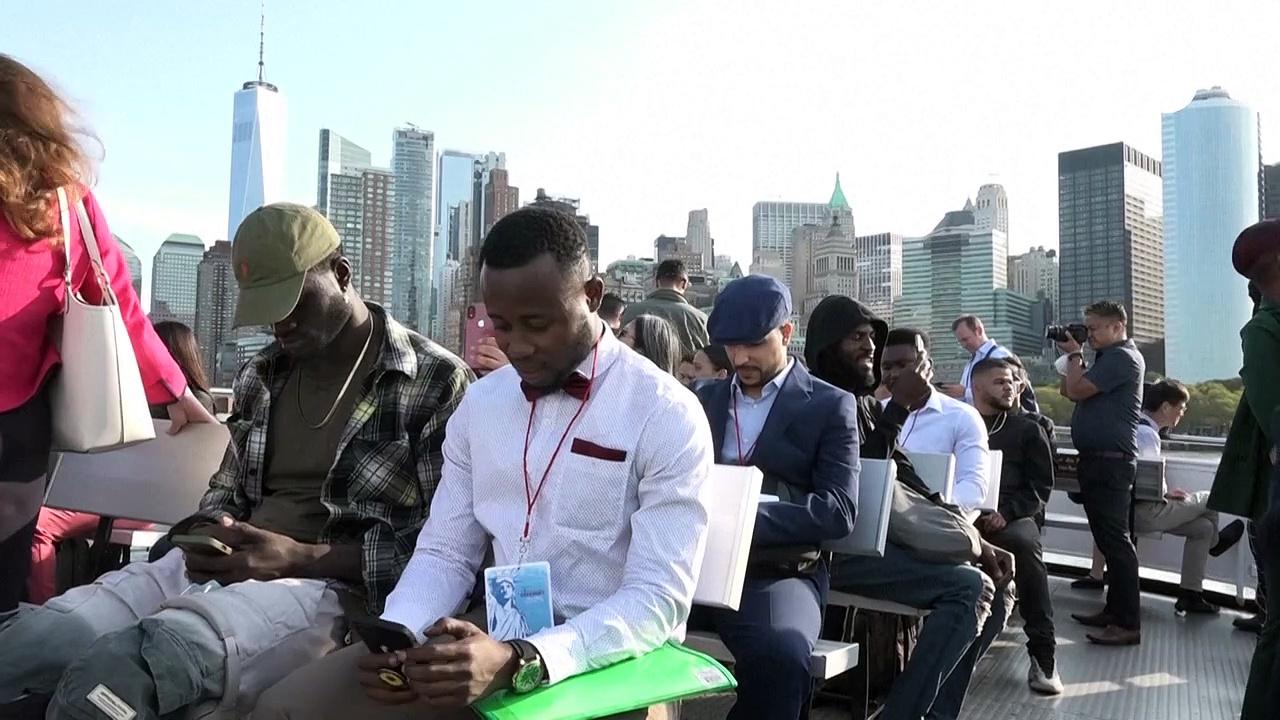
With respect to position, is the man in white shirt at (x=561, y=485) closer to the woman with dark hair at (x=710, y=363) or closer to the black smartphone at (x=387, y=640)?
the black smartphone at (x=387, y=640)

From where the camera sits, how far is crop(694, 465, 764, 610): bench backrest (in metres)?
2.35

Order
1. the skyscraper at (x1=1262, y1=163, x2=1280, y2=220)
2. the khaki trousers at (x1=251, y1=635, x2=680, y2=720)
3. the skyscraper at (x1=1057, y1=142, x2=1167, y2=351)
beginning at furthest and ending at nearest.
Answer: the skyscraper at (x1=1057, y1=142, x2=1167, y2=351) → the skyscraper at (x1=1262, y1=163, x2=1280, y2=220) → the khaki trousers at (x1=251, y1=635, x2=680, y2=720)

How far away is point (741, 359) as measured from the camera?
3221mm

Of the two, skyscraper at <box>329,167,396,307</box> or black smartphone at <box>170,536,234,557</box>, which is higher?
skyscraper at <box>329,167,396,307</box>

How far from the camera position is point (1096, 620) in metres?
5.81

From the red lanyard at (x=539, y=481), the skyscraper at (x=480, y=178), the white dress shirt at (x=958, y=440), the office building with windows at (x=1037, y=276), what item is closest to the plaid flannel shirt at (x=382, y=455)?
the red lanyard at (x=539, y=481)

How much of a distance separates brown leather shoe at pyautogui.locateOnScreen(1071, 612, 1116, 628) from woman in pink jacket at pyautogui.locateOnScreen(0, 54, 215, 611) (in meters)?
5.37

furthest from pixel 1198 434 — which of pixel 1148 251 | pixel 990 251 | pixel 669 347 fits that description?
pixel 990 251

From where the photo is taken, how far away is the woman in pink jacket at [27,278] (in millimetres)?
2402

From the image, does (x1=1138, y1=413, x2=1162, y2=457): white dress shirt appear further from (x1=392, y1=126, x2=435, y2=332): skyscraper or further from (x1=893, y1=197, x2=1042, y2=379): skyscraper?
(x1=392, y1=126, x2=435, y2=332): skyscraper

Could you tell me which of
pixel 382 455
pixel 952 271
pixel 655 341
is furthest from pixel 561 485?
pixel 952 271

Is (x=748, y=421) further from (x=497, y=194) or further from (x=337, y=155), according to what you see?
(x=337, y=155)

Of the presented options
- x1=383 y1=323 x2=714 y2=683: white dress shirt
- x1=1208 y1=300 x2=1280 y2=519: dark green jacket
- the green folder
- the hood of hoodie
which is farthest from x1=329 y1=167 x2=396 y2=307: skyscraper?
the green folder

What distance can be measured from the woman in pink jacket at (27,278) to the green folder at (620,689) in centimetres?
148
